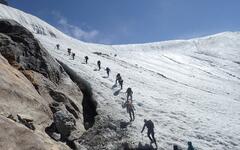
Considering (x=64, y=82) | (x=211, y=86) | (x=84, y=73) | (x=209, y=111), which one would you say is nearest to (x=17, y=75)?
(x=64, y=82)

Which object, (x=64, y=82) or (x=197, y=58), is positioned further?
(x=197, y=58)

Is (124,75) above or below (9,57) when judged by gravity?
below

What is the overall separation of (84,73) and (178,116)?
8936 mm

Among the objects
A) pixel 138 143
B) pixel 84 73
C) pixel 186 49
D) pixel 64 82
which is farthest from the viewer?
pixel 186 49

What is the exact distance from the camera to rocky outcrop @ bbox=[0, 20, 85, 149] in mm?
20562

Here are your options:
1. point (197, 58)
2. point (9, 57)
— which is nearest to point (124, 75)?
point (9, 57)

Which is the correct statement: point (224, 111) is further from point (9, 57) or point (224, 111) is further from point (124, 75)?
point (9, 57)

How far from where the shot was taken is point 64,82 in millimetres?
30984

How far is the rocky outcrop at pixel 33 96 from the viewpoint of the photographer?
20562 millimetres

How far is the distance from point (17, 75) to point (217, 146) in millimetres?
13200

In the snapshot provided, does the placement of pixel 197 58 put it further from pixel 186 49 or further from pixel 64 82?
pixel 64 82

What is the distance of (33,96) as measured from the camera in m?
24.5

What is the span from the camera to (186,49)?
108 meters

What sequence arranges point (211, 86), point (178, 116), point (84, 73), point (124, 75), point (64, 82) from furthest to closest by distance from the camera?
point (211, 86) < point (124, 75) < point (84, 73) < point (178, 116) < point (64, 82)
